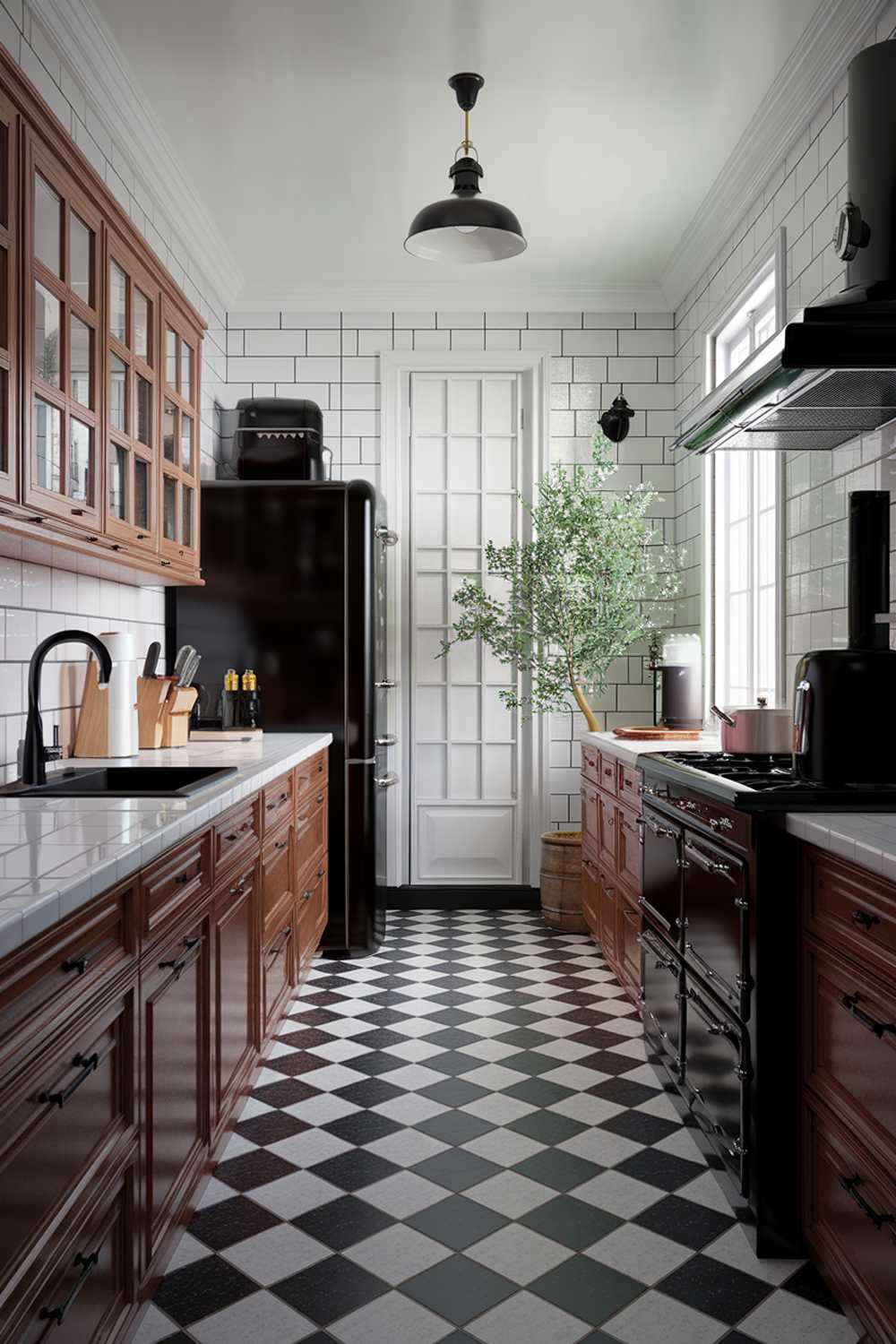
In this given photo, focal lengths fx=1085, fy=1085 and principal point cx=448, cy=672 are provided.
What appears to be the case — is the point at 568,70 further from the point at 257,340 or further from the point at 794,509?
the point at 257,340

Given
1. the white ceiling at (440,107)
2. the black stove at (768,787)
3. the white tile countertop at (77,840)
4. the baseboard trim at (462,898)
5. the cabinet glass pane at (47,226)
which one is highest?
the white ceiling at (440,107)

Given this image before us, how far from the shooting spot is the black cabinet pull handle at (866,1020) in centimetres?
164

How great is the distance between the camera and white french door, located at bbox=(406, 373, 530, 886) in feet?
17.6

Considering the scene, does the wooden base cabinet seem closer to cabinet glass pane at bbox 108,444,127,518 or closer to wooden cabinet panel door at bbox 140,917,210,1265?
wooden cabinet panel door at bbox 140,917,210,1265

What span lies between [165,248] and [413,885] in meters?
3.07

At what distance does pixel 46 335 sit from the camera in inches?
89.0

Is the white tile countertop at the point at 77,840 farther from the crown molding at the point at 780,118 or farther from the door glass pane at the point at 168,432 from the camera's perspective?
the crown molding at the point at 780,118

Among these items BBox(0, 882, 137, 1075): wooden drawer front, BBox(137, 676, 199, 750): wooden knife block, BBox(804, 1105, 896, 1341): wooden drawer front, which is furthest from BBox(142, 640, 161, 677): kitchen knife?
BBox(804, 1105, 896, 1341): wooden drawer front

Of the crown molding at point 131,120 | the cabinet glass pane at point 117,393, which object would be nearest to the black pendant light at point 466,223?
the crown molding at point 131,120

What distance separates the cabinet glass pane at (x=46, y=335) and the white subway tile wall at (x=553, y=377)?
120 inches

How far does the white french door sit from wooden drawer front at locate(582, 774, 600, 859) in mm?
701

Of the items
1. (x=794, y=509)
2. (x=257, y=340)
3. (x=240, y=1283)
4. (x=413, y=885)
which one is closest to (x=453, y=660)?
(x=413, y=885)

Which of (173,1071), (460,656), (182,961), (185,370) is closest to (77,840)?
(182,961)

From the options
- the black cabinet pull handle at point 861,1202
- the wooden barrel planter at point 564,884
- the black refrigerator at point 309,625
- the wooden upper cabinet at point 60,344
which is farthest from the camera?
the wooden barrel planter at point 564,884
